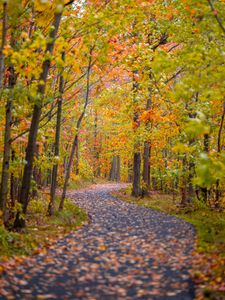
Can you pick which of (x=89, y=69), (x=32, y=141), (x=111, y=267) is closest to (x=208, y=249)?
(x=111, y=267)

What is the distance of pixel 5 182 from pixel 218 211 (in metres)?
7.96

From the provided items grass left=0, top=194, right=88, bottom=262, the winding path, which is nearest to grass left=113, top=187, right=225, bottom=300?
the winding path

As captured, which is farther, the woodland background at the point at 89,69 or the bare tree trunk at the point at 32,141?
the bare tree trunk at the point at 32,141

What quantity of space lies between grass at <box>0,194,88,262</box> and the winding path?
334mm

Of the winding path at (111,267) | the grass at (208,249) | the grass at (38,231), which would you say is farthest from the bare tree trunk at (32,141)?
the grass at (208,249)

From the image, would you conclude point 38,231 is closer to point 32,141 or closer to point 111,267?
point 32,141

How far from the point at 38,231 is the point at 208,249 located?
456 cm

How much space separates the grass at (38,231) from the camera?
26.3ft

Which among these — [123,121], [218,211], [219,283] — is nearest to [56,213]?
[218,211]

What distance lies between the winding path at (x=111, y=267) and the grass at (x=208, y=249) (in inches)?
8.9

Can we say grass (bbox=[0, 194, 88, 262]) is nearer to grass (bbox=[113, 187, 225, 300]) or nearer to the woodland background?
the woodland background

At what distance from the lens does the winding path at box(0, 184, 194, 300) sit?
5.91 metres

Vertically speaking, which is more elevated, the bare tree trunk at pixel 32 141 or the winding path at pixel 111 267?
the bare tree trunk at pixel 32 141

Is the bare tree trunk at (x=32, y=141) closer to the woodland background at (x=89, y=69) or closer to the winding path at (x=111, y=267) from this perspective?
the woodland background at (x=89, y=69)
